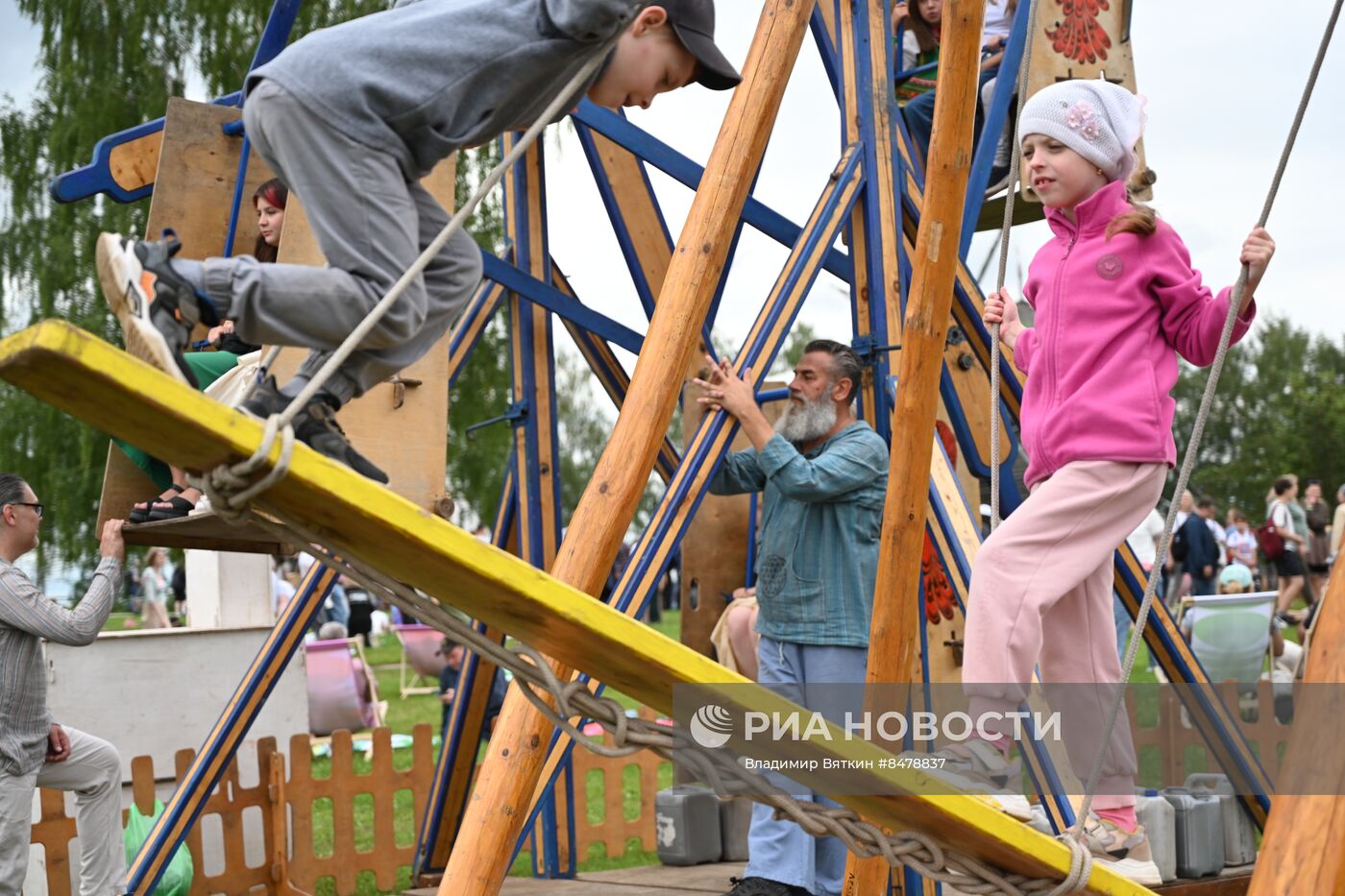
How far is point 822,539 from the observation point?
17.7 feet

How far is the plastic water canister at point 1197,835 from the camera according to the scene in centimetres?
647

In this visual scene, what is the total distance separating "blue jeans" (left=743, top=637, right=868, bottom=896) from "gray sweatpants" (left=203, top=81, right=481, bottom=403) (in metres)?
2.82

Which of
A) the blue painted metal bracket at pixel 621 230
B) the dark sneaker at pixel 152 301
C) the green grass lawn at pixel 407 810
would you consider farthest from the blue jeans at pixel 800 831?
the dark sneaker at pixel 152 301

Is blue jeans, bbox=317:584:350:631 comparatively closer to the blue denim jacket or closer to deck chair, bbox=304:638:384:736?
deck chair, bbox=304:638:384:736

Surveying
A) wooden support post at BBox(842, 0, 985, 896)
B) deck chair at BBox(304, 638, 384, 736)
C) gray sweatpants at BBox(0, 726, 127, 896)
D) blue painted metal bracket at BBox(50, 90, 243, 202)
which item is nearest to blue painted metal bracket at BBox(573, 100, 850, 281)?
blue painted metal bracket at BBox(50, 90, 243, 202)

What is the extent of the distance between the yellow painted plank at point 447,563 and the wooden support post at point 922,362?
930mm

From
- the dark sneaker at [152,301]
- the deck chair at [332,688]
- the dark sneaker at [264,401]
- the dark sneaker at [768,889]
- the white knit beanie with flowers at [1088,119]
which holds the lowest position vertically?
the deck chair at [332,688]

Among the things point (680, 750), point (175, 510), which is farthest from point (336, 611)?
point (680, 750)

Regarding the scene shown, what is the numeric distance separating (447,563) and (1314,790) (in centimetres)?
192

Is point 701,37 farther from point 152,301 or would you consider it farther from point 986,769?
point 986,769

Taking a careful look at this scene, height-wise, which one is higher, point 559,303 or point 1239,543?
point 559,303

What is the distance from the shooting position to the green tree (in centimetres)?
5888

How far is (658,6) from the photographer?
2.95 m

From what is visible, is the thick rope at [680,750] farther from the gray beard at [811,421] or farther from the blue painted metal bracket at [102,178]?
the blue painted metal bracket at [102,178]
